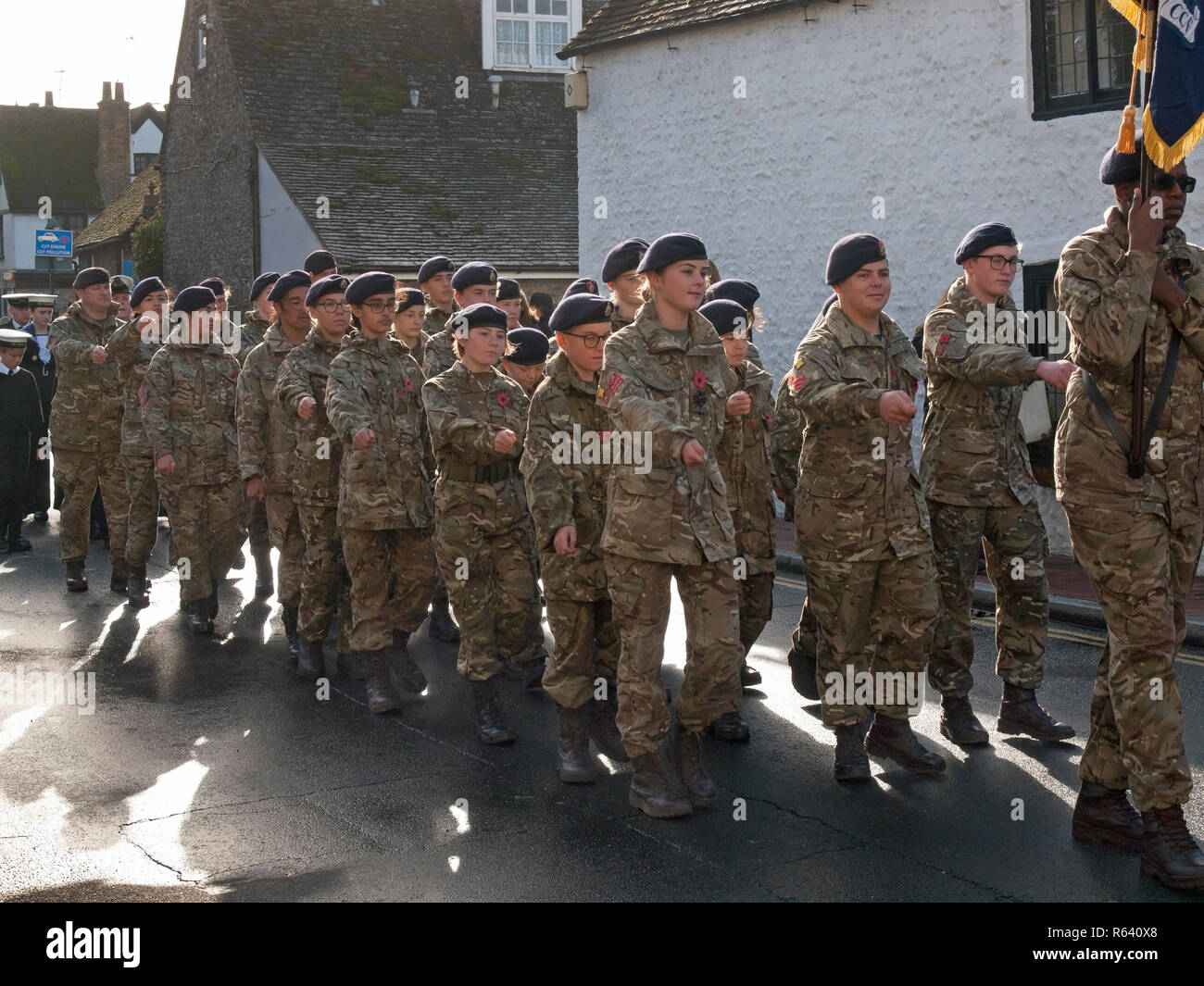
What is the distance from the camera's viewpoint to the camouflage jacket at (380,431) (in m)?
8.02

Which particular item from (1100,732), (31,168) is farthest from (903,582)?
(31,168)

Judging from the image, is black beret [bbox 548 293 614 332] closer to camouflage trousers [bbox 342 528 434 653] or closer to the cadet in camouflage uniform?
the cadet in camouflage uniform

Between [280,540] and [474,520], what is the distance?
2717mm

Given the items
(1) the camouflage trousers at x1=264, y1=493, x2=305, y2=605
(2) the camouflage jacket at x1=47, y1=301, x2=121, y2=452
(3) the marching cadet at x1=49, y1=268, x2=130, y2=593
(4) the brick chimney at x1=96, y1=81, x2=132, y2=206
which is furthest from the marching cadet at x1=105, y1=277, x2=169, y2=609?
(4) the brick chimney at x1=96, y1=81, x2=132, y2=206

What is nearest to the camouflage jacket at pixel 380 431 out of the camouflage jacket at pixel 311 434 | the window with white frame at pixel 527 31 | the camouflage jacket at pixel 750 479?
the camouflage jacket at pixel 311 434

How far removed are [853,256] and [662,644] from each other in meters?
1.86

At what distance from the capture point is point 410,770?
6.86 meters

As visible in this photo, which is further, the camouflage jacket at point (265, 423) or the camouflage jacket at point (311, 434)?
the camouflage jacket at point (265, 423)

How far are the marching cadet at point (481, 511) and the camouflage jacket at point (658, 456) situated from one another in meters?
1.31

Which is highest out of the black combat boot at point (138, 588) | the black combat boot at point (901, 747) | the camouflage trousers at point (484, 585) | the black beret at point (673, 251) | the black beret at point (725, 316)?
the black beret at point (673, 251)

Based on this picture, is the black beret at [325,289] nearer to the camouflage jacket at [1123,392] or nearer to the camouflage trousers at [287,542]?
the camouflage trousers at [287,542]

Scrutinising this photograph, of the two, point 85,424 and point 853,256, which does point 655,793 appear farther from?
point 85,424

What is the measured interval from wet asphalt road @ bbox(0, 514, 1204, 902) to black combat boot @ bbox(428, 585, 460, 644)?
1.09 meters

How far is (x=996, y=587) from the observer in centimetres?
697
